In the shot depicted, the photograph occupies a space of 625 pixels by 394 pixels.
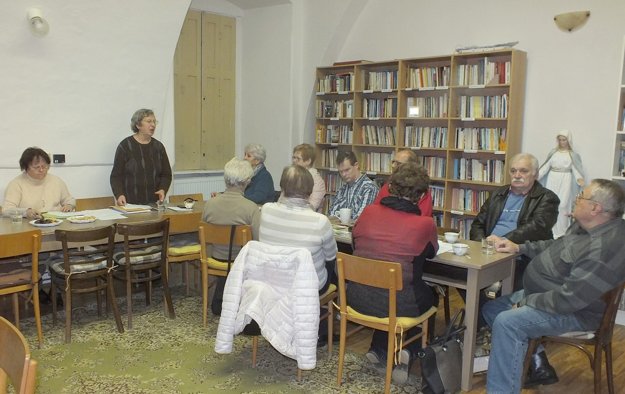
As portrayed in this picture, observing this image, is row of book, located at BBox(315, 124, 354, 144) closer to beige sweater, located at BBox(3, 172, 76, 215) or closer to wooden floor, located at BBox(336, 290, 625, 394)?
wooden floor, located at BBox(336, 290, 625, 394)

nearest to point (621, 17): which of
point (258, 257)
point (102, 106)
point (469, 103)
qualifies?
point (469, 103)

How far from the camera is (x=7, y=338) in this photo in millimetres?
1619

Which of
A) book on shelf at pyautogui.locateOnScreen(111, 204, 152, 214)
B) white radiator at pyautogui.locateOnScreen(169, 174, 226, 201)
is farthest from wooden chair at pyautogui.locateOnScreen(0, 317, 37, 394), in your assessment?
white radiator at pyautogui.locateOnScreen(169, 174, 226, 201)

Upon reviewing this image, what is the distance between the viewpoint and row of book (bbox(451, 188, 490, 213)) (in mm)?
5980

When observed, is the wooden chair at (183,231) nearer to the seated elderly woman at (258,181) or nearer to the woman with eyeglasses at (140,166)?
the seated elderly woman at (258,181)

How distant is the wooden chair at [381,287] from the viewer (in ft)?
9.43

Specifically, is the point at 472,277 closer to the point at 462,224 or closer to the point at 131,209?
the point at 131,209

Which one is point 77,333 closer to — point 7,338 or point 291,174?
point 291,174

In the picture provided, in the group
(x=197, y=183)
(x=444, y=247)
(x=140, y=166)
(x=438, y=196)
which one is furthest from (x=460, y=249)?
(x=197, y=183)

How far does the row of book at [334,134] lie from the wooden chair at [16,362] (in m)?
5.75

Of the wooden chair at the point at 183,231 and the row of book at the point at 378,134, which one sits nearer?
the wooden chair at the point at 183,231

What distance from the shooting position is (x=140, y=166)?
5.38 metres

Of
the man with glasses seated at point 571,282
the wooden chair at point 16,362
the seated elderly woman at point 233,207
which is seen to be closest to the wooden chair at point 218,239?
the seated elderly woman at point 233,207

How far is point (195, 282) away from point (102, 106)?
213cm
